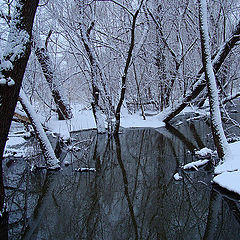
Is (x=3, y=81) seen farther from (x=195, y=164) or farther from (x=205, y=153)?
(x=205, y=153)

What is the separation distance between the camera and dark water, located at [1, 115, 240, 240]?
3.67 m

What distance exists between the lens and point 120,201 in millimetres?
4578

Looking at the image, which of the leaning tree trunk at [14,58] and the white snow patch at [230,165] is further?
the white snow patch at [230,165]

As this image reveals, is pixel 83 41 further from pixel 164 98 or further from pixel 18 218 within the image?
pixel 18 218

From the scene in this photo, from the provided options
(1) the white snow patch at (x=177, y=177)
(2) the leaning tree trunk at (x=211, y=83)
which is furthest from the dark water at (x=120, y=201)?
(2) the leaning tree trunk at (x=211, y=83)

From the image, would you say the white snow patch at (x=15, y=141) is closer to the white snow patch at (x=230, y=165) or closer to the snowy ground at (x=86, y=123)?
the snowy ground at (x=86, y=123)

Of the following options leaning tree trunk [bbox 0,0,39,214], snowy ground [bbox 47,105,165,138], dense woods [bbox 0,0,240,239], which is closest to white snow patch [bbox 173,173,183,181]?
dense woods [bbox 0,0,240,239]

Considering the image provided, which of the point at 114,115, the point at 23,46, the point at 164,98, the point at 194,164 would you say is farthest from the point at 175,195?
the point at 164,98

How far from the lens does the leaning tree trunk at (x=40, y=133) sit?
215 inches

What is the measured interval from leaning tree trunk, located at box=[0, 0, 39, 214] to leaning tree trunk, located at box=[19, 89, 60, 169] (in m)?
2.43

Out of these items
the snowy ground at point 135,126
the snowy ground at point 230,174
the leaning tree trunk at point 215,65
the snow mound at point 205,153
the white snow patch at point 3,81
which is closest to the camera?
the white snow patch at point 3,81

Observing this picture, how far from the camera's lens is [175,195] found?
464cm

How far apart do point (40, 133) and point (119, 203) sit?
2.64m

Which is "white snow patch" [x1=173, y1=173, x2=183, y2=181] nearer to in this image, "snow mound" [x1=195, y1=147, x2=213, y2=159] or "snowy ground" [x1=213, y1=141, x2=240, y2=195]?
"snowy ground" [x1=213, y1=141, x2=240, y2=195]
